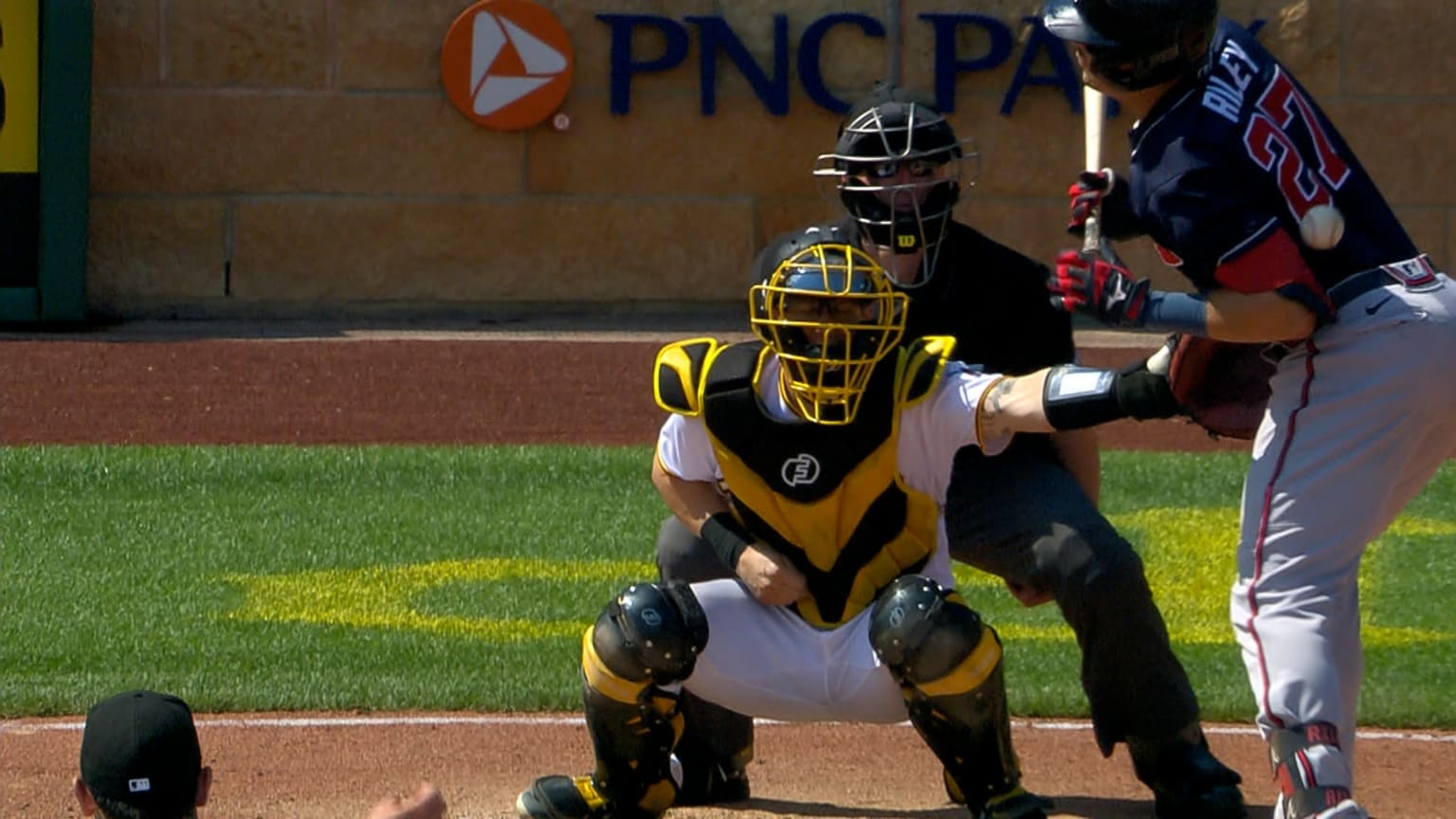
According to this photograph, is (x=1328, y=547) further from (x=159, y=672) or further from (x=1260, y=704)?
(x=159, y=672)

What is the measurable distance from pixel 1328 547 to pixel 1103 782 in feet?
4.23

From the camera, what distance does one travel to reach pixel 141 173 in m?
14.3

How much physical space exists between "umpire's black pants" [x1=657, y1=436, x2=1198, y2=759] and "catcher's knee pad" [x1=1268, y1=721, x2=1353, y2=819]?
0.62 m

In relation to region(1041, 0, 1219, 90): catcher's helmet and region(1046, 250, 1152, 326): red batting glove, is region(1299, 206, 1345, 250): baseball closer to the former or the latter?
region(1046, 250, 1152, 326): red batting glove

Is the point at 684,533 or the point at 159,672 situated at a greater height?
the point at 684,533

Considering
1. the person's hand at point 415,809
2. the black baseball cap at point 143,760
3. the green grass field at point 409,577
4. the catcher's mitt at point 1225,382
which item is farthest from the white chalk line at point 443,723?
the black baseball cap at point 143,760

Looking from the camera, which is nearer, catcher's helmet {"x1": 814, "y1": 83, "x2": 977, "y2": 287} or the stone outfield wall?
catcher's helmet {"x1": 814, "y1": 83, "x2": 977, "y2": 287}

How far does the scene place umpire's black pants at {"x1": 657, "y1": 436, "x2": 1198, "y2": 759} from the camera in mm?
4613

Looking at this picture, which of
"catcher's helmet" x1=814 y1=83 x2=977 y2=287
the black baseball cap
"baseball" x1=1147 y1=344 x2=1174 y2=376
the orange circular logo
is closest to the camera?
the black baseball cap

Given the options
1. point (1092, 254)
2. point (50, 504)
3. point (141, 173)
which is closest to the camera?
point (1092, 254)

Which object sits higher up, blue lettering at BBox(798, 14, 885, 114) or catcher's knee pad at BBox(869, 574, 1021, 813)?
blue lettering at BBox(798, 14, 885, 114)

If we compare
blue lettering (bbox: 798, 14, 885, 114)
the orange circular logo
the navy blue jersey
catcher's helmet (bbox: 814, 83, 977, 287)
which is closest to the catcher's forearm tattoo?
the navy blue jersey

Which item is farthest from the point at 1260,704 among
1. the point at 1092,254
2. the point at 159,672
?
the point at 159,672

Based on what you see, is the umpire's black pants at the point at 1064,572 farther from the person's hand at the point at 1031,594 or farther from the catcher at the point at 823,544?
the catcher at the point at 823,544
